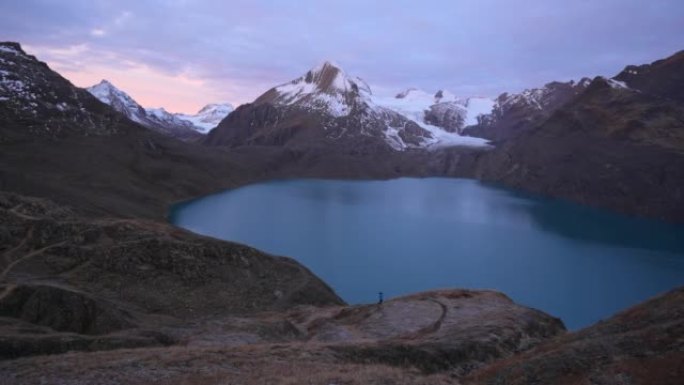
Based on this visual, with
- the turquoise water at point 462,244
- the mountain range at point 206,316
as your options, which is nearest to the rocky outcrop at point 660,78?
the turquoise water at point 462,244

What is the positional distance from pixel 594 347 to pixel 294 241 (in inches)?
2709

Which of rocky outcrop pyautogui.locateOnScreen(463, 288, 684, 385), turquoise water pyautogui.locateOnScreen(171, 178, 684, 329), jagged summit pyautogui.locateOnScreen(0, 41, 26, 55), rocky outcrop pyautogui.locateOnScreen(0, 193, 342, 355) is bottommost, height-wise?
turquoise water pyautogui.locateOnScreen(171, 178, 684, 329)

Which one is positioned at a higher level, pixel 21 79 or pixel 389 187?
pixel 21 79

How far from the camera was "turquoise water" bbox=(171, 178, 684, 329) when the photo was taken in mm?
61156

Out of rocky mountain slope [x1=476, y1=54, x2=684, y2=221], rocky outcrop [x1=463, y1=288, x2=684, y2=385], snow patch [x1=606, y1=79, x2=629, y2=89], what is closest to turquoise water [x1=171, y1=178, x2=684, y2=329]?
rocky mountain slope [x1=476, y1=54, x2=684, y2=221]

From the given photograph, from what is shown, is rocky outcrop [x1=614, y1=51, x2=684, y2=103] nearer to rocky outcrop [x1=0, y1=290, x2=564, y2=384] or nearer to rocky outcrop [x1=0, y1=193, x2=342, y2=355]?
rocky outcrop [x1=0, y1=193, x2=342, y2=355]

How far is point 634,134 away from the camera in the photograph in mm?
159250

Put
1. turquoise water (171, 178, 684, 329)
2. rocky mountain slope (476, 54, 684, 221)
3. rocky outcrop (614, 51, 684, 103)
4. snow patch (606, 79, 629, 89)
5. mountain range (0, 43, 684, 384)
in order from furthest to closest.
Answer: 1. snow patch (606, 79, 629, 89)
2. rocky outcrop (614, 51, 684, 103)
3. rocky mountain slope (476, 54, 684, 221)
4. turquoise water (171, 178, 684, 329)
5. mountain range (0, 43, 684, 384)

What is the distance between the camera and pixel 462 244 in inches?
3324

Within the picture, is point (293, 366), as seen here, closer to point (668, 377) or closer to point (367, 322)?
point (668, 377)

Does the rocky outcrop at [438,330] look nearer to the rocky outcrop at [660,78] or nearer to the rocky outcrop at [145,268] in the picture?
the rocky outcrop at [145,268]

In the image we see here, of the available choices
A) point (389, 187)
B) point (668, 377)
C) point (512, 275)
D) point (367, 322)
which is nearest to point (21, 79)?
point (389, 187)

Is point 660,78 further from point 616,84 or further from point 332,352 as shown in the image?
point 332,352

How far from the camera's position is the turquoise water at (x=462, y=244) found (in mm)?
61156
